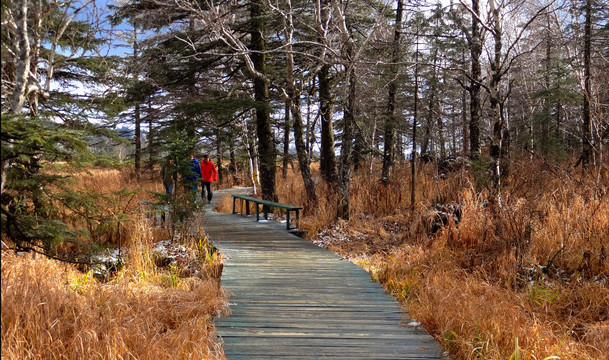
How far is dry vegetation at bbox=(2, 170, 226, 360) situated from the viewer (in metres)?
2.62

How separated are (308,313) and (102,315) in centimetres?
196

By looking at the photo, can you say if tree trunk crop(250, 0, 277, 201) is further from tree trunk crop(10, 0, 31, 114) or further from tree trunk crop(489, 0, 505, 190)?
tree trunk crop(10, 0, 31, 114)

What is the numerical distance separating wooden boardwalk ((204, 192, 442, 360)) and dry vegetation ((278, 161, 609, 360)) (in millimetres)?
332

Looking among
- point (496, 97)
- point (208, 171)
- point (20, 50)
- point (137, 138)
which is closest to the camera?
point (20, 50)

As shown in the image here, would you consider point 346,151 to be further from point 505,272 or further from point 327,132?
point 505,272

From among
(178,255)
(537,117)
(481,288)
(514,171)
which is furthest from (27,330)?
(537,117)

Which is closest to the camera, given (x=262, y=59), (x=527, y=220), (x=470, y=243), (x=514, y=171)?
(x=527, y=220)

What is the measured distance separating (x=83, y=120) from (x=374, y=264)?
515 cm

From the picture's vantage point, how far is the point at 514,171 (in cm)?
1155

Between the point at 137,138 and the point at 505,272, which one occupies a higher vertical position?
the point at 137,138

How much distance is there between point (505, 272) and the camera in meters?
5.25


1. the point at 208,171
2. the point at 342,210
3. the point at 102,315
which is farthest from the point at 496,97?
the point at 208,171

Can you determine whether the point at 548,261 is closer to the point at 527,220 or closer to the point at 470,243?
the point at 527,220

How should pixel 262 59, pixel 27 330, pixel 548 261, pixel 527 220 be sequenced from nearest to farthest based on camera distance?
pixel 27 330 < pixel 548 261 < pixel 527 220 < pixel 262 59
